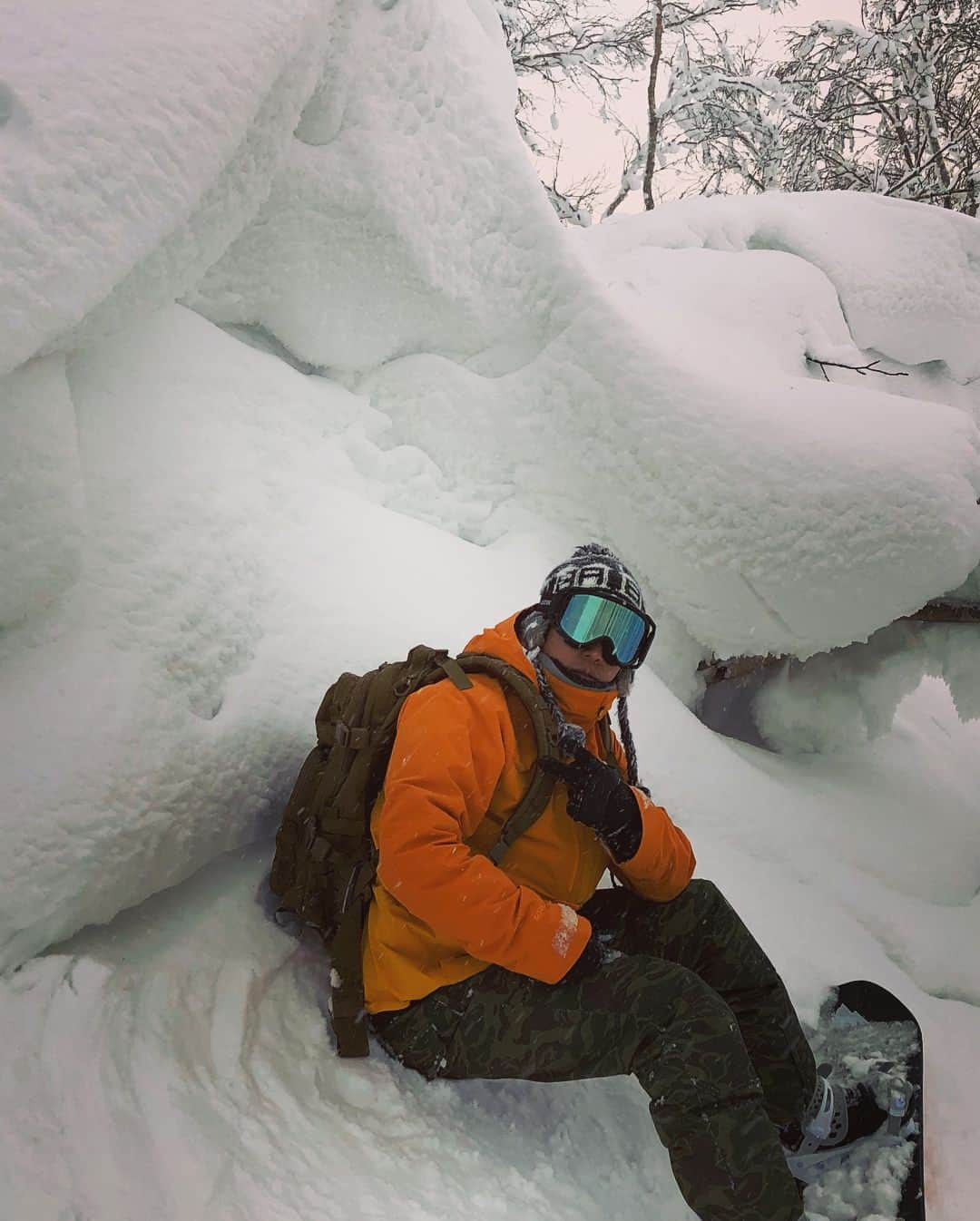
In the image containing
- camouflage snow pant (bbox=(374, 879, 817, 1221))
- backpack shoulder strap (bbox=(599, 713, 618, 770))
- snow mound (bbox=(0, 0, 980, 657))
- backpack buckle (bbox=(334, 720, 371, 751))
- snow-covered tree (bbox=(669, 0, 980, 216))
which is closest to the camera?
camouflage snow pant (bbox=(374, 879, 817, 1221))

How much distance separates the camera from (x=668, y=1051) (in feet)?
4.92

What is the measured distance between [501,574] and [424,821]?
158 cm

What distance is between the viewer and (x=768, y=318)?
387 cm

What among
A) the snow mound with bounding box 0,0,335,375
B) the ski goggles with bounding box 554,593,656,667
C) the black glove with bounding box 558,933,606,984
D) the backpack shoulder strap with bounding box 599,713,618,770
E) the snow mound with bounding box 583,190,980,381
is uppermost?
the snow mound with bounding box 583,190,980,381

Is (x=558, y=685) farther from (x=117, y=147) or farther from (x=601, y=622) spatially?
(x=117, y=147)

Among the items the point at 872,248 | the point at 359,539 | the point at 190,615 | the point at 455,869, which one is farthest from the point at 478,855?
the point at 872,248

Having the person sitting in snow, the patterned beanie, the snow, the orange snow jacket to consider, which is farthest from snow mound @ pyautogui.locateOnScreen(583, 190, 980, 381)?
the orange snow jacket

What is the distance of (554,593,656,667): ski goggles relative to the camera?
1761mm

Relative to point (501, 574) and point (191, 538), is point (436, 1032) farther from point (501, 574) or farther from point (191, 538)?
point (501, 574)

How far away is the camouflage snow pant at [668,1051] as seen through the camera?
1420 mm

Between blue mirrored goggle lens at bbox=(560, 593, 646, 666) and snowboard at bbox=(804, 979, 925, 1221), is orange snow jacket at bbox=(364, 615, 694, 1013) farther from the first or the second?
snowboard at bbox=(804, 979, 925, 1221)

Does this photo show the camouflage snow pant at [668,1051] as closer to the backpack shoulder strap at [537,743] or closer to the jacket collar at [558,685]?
the backpack shoulder strap at [537,743]

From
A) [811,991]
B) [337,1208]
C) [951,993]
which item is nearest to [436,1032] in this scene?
[337,1208]

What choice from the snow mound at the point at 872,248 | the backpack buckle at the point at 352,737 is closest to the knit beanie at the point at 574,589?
the backpack buckle at the point at 352,737
